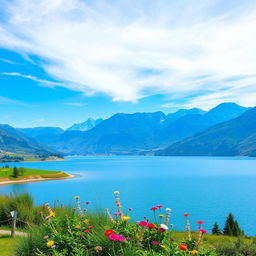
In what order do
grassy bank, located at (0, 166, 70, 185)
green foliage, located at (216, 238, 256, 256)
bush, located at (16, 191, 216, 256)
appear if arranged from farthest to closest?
grassy bank, located at (0, 166, 70, 185)
green foliage, located at (216, 238, 256, 256)
bush, located at (16, 191, 216, 256)

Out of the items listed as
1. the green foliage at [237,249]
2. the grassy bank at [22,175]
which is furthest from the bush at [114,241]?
the grassy bank at [22,175]

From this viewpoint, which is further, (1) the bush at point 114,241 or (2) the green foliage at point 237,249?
(2) the green foliage at point 237,249

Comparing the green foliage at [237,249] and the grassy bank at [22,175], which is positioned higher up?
the green foliage at [237,249]

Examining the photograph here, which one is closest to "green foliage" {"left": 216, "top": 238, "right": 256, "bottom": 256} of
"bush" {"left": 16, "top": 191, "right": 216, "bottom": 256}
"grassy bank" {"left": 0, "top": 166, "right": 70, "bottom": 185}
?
"bush" {"left": 16, "top": 191, "right": 216, "bottom": 256}

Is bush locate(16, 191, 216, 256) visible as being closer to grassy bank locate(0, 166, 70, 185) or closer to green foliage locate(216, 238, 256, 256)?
green foliage locate(216, 238, 256, 256)

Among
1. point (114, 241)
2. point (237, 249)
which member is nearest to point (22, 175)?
point (237, 249)

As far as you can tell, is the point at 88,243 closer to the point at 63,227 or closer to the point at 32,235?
the point at 63,227

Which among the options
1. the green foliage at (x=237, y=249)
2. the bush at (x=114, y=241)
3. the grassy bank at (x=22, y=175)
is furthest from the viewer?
the grassy bank at (x=22, y=175)

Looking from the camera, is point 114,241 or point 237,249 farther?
point 237,249

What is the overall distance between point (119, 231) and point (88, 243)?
74cm

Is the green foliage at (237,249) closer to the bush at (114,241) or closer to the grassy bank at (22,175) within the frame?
the bush at (114,241)

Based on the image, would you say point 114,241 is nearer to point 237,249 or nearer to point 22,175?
point 237,249

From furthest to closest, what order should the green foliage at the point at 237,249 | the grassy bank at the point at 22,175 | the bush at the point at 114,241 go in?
1. the grassy bank at the point at 22,175
2. the green foliage at the point at 237,249
3. the bush at the point at 114,241

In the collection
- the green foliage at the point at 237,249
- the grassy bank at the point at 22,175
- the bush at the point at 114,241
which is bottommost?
the grassy bank at the point at 22,175
